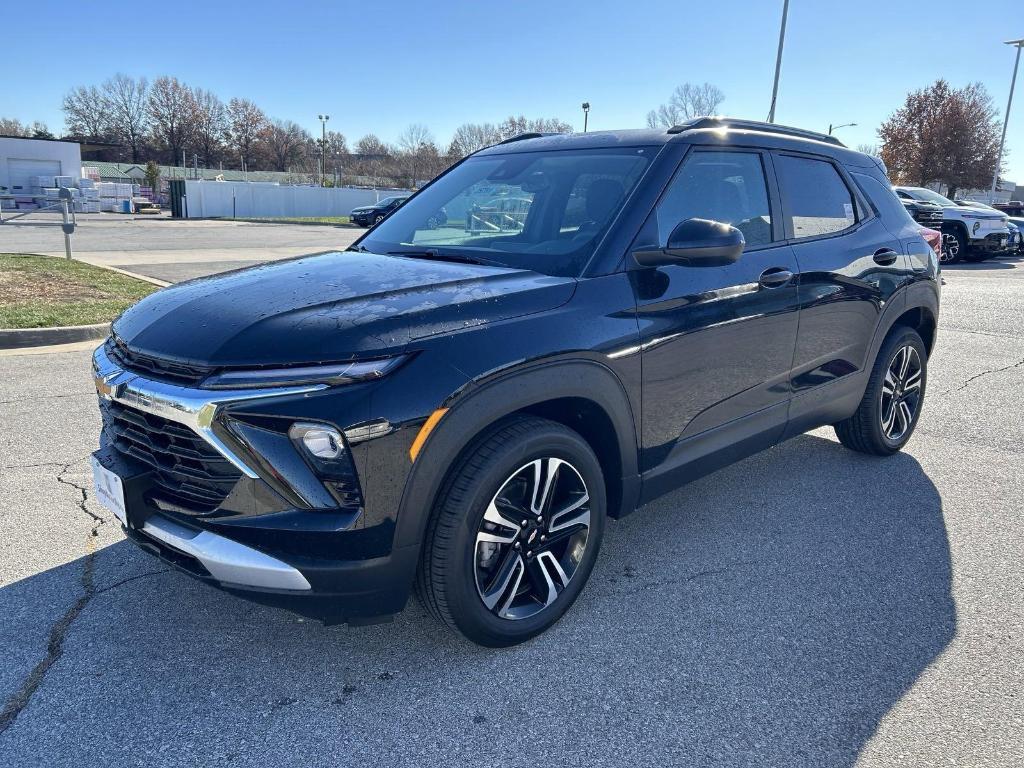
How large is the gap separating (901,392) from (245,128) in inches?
3906

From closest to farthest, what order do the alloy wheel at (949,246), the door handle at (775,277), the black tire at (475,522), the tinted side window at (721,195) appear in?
the black tire at (475,522)
the tinted side window at (721,195)
the door handle at (775,277)
the alloy wheel at (949,246)

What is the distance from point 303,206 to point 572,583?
47010mm

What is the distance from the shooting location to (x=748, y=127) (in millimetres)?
3838

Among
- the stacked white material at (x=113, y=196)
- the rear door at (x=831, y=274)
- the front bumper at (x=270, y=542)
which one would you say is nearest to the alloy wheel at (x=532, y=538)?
the front bumper at (x=270, y=542)

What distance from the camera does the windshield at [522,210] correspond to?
315 cm

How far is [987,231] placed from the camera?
18.7m

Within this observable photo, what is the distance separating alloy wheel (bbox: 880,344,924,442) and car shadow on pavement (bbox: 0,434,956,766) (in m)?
1.34

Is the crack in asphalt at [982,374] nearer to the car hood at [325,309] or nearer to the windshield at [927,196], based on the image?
the car hood at [325,309]

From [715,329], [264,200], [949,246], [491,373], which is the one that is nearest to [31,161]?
[264,200]

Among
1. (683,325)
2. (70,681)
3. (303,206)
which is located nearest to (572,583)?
(683,325)

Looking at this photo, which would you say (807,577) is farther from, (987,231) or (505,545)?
(987,231)

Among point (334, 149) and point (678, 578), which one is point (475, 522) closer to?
point (678, 578)

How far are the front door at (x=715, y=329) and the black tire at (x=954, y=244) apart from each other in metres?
17.6

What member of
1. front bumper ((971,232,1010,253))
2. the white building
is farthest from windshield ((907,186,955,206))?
the white building
